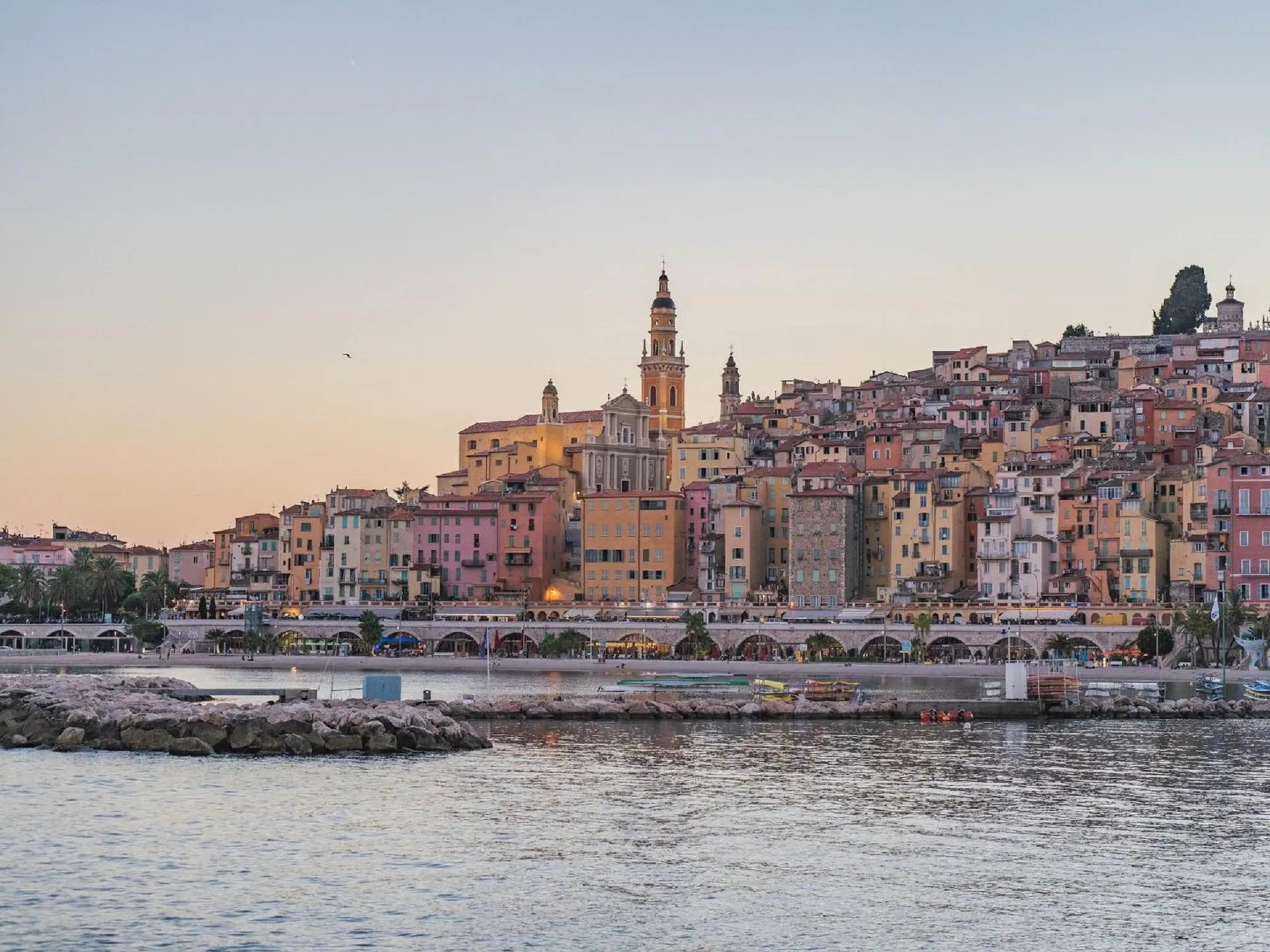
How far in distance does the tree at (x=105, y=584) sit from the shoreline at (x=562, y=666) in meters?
18.5

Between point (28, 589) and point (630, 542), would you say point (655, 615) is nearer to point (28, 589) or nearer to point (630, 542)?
point (630, 542)

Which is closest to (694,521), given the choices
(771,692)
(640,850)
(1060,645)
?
(1060,645)

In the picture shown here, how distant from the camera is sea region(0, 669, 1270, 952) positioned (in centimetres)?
2869

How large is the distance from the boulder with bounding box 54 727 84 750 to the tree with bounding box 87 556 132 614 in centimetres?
8889

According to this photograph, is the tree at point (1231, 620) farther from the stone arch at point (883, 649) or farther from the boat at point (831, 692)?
the boat at point (831, 692)

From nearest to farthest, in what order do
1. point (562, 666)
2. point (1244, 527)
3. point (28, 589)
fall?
point (1244, 527), point (562, 666), point (28, 589)

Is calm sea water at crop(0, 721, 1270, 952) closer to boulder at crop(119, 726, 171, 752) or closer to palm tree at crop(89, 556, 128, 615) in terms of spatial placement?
boulder at crop(119, 726, 171, 752)

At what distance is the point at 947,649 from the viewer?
10412cm

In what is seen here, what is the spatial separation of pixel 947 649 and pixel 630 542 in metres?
27.5

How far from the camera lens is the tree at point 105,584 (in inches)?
5536

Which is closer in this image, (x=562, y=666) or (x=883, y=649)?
(x=562, y=666)

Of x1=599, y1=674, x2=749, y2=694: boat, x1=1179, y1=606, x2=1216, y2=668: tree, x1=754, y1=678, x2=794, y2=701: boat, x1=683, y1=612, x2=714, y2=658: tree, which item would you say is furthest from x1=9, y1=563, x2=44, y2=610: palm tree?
x1=1179, y1=606, x2=1216, y2=668: tree

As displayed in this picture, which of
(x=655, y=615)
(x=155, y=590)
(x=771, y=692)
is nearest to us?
(x=771, y=692)

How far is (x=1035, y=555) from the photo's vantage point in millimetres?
107875
